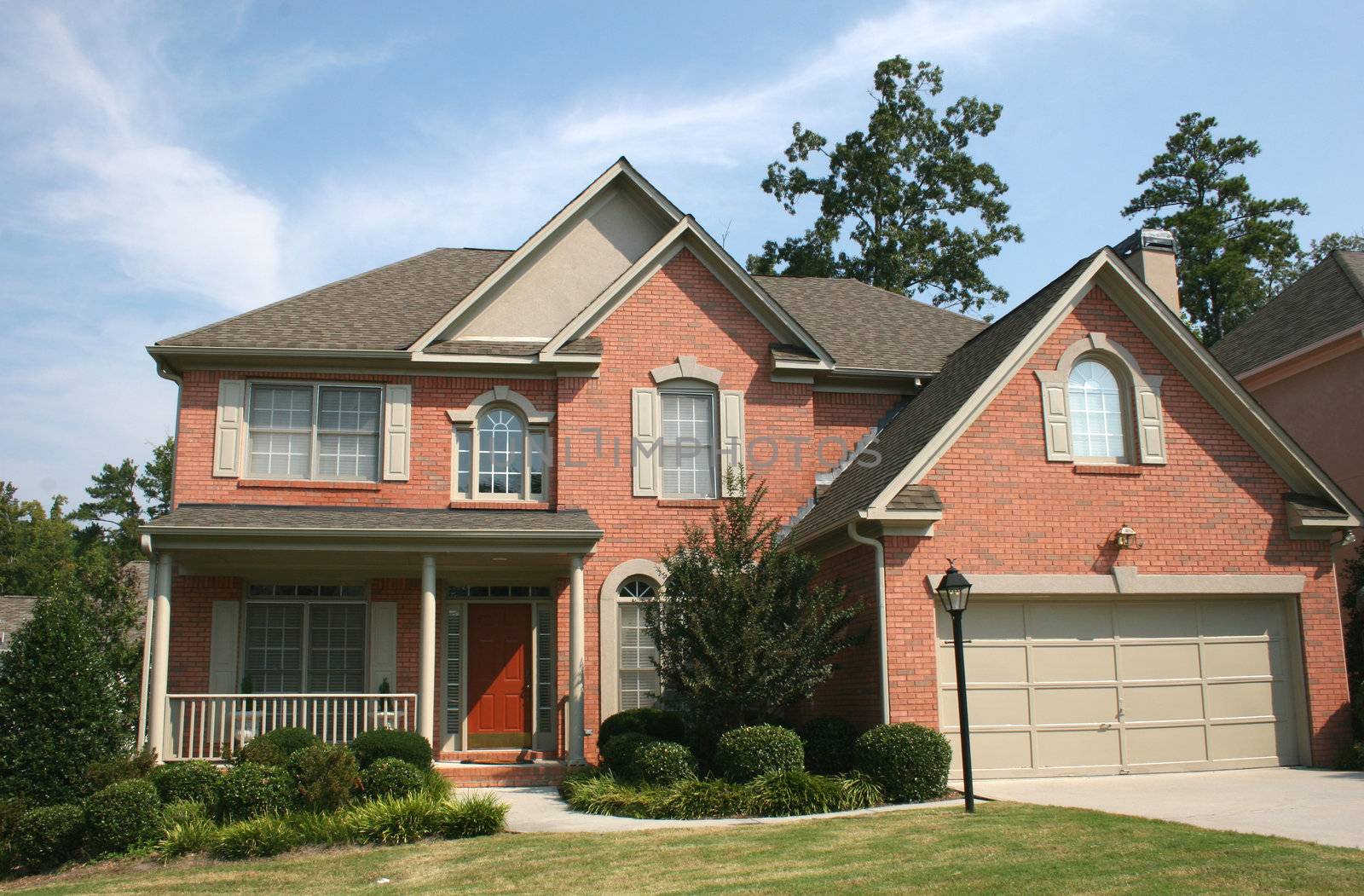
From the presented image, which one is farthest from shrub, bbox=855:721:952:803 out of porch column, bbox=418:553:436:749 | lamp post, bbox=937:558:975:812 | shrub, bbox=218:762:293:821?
shrub, bbox=218:762:293:821

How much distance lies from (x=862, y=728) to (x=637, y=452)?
563 cm

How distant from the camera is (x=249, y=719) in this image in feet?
53.8

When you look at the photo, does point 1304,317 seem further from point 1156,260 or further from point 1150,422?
point 1150,422

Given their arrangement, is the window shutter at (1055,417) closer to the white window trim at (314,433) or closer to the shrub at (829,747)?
the shrub at (829,747)

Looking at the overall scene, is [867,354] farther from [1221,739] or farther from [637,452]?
[1221,739]

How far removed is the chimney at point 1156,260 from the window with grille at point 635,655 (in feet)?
33.7

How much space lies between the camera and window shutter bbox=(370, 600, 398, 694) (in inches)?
678

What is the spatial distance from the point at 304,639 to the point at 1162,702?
1215 cm

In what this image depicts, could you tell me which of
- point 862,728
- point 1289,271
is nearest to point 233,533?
point 862,728

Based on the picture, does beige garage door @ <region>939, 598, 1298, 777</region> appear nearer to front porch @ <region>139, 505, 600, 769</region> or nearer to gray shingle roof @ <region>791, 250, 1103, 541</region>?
gray shingle roof @ <region>791, 250, 1103, 541</region>

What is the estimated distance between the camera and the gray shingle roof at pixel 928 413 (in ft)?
50.4

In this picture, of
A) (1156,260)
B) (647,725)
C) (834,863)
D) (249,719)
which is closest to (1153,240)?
(1156,260)

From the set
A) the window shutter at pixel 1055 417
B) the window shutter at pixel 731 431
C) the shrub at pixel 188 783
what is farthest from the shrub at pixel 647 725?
the window shutter at pixel 1055 417

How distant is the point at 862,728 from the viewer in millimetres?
14688
